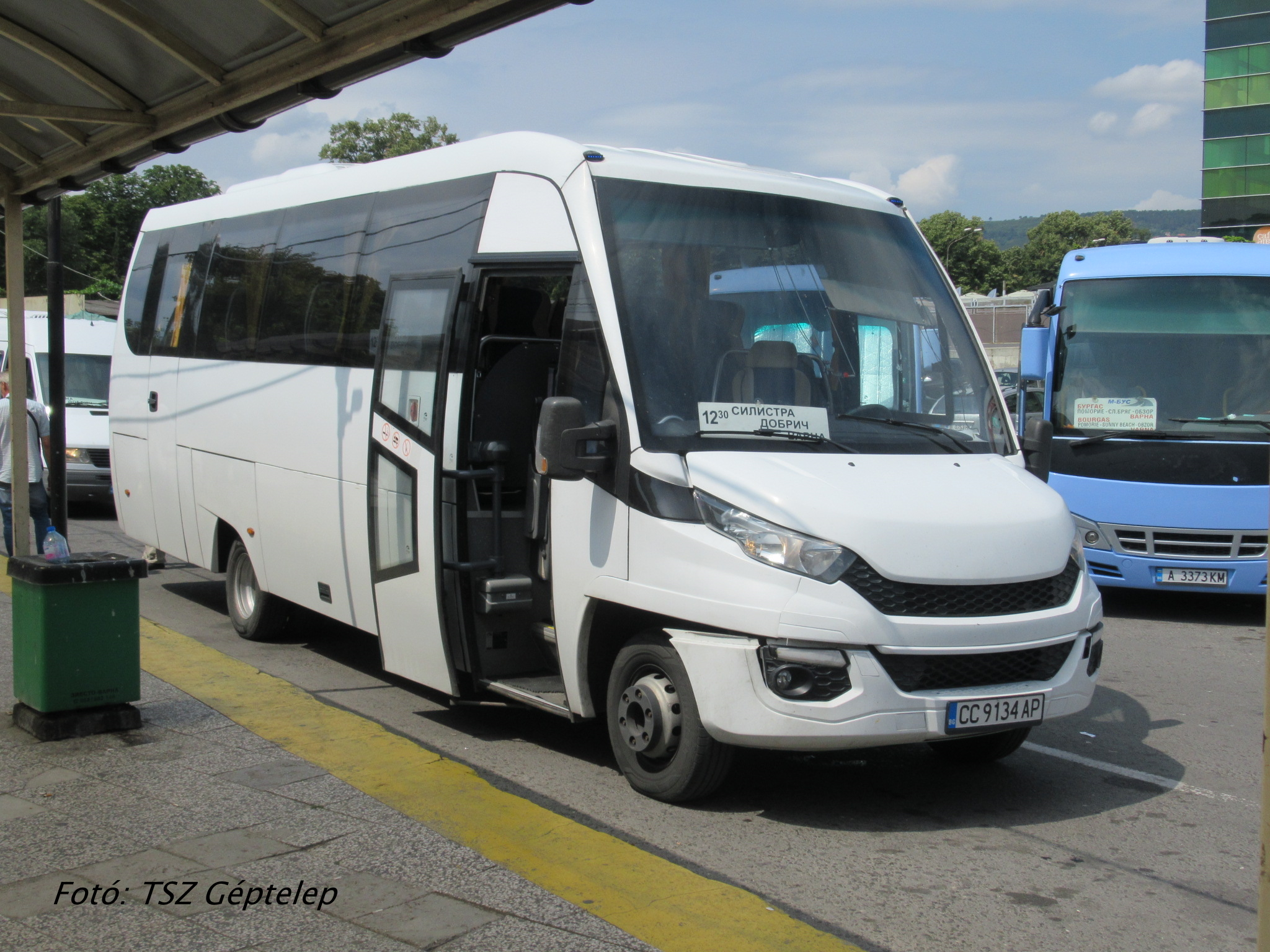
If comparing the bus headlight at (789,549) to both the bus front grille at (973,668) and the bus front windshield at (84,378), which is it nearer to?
the bus front grille at (973,668)

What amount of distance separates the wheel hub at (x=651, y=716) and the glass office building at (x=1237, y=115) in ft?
223

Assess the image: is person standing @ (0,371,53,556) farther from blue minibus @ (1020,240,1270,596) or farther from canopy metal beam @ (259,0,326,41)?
blue minibus @ (1020,240,1270,596)

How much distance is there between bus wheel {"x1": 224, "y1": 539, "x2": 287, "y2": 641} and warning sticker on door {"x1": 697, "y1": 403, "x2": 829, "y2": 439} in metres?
4.61

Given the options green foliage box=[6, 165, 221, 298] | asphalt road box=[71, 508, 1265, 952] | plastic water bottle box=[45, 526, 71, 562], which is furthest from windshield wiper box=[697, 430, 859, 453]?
green foliage box=[6, 165, 221, 298]

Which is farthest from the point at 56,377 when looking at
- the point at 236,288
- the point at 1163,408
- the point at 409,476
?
the point at 1163,408

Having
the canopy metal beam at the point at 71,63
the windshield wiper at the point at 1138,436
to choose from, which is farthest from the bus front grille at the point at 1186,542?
the canopy metal beam at the point at 71,63

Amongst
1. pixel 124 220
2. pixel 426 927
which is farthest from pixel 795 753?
pixel 124 220

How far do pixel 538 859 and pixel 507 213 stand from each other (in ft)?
10.6

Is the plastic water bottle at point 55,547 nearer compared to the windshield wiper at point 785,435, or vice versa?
the windshield wiper at point 785,435

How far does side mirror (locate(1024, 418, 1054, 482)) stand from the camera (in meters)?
6.44

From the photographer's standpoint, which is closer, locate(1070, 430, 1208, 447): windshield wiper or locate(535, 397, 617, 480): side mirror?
locate(535, 397, 617, 480): side mirror

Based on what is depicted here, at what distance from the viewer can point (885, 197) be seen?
22.0 feet

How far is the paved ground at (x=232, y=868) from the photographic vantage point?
3.99 meters

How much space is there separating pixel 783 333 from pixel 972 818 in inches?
92.1
